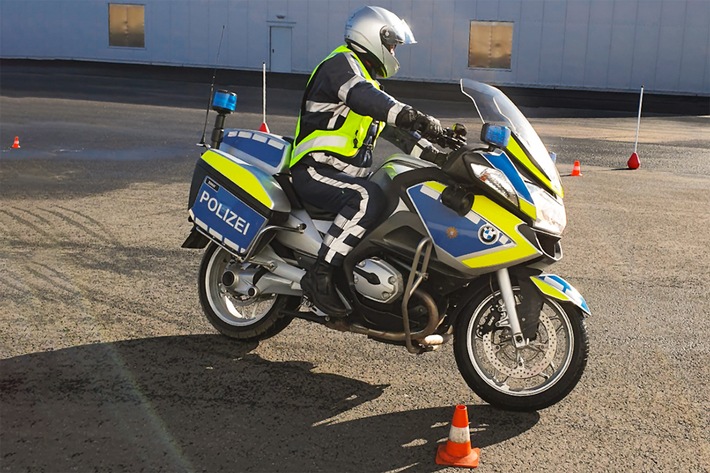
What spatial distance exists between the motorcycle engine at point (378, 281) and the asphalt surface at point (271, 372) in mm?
572

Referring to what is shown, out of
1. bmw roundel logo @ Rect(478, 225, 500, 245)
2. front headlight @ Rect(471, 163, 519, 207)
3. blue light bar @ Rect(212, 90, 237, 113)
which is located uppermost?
blue light bar @ Rect(212, 90, 237, 113)

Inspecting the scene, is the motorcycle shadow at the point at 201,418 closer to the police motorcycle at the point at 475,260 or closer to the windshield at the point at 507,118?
the police motorcycle at the point at 475,260

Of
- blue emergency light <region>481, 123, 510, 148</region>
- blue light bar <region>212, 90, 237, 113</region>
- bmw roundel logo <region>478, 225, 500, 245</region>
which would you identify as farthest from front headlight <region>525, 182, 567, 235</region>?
blue light bar <region>212, 90, 237, 113</region>

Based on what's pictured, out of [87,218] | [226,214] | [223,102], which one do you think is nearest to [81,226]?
[87,218]

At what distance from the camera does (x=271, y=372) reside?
5684 mm

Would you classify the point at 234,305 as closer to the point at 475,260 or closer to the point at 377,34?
the point at 475,260

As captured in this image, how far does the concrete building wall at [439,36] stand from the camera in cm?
3581

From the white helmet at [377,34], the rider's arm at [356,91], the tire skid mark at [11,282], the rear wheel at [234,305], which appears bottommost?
the tire skid mark at [11,282]

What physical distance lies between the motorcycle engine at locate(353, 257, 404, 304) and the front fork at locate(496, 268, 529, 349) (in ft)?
1.85

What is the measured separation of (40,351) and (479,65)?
3467cm

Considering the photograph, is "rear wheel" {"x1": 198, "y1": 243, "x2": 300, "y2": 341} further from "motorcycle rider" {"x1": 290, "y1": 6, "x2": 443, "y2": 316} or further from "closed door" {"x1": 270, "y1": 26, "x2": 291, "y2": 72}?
"closed door" {"x1": 270, "y1": 26, "x2": 291, "y2": 72}

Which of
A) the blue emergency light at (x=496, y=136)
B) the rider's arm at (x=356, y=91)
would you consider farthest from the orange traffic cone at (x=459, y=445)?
the rider's arm at (x=356, y=91)

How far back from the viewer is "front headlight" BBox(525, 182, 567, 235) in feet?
16.4

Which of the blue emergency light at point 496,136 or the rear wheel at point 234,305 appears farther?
the rear wheel at point 234,305
